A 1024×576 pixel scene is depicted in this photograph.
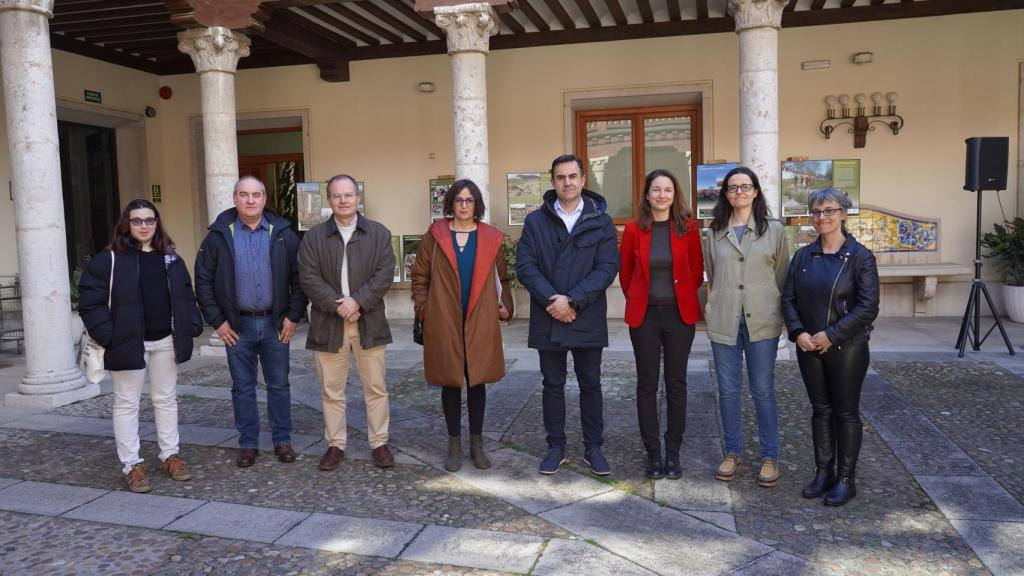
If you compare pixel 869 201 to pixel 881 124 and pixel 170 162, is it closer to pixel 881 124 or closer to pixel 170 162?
pixel 881 124

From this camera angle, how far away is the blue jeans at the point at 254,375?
4.43 meters

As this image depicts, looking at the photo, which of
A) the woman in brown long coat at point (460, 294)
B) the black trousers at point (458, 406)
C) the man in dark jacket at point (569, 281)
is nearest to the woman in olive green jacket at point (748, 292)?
the man in dark jacket at point (569, 281)

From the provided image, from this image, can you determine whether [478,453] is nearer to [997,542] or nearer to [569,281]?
[569,281]

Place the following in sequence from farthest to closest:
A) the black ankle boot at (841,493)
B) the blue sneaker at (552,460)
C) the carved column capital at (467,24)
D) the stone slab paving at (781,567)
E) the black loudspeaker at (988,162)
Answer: the carved column capital at (467,24)
the black loudspeaker at (988,162)
the blue sneaker at (552,460)
the black ankle boot at (841,493)
the stone slab paving at (781,567)

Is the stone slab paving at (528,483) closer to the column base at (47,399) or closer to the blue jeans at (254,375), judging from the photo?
the blue jeans at (254,375)

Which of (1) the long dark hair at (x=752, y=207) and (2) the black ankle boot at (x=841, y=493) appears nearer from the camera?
(2) the black ankle boot at (x=841, y=493)

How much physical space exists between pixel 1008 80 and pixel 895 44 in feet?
4.47

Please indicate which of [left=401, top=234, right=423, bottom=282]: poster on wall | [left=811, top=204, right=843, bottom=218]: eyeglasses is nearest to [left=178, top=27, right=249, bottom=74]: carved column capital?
[left=401, top=234, right=423, bottom=282]: poster on wall

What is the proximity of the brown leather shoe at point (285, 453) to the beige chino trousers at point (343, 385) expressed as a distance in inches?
9.6

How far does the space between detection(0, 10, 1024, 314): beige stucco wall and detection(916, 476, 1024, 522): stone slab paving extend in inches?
258

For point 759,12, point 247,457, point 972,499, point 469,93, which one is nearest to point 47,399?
point 247,457

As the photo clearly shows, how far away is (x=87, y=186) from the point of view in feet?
37.4

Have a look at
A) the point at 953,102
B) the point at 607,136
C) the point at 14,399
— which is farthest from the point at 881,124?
the point at 14,399

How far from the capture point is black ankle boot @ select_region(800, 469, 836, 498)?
3.80m
